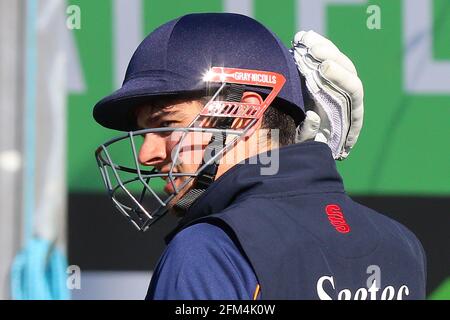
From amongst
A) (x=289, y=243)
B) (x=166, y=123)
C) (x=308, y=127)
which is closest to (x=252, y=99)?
(x=166, y=123)

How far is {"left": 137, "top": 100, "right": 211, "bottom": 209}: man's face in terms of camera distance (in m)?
1.92

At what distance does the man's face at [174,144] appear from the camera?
192 cm

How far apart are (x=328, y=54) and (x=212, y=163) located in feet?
1.87

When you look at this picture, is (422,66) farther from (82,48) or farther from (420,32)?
(82,48)

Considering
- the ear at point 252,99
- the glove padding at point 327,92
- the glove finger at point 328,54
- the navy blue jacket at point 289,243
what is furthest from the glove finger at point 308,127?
the navy blue jacket at point 289,243

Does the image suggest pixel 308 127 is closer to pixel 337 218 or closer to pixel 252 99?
pixel 252 99

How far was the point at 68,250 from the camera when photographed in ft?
13.3

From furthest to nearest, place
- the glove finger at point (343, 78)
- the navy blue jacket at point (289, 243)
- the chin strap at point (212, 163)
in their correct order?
the glove finger at point (343, 78), the chin strap at point (212, 163), the navy blue jacket at point (289, 243)

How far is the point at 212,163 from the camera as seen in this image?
1899 mm

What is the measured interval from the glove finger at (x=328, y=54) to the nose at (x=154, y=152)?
53cm

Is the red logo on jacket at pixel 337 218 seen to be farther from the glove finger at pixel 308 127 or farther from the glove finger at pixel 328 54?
the glove finger at pixel 328 54

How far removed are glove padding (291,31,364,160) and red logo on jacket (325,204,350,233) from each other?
48cm
